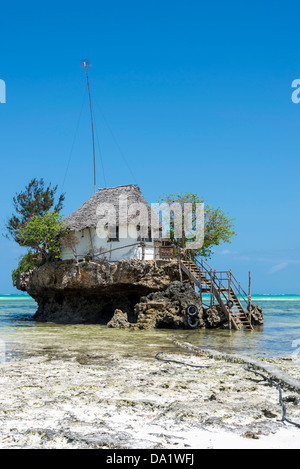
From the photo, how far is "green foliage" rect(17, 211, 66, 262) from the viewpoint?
27.9 meters

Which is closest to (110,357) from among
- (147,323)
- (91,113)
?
(147,323)

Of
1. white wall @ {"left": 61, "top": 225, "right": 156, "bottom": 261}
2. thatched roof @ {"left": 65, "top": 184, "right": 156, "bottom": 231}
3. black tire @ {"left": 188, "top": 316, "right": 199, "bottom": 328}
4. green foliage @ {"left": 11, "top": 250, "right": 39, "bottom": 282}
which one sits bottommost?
black tire @ {"left": 188, "top": 316, "right": 199, "bottom": 328}

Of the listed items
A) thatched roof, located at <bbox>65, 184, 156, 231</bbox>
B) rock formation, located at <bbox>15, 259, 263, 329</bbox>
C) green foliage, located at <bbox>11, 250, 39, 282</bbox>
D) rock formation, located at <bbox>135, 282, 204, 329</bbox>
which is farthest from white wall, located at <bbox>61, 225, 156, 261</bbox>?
green foliage, located at <bbox>11, 250, 39, 282</bbox>

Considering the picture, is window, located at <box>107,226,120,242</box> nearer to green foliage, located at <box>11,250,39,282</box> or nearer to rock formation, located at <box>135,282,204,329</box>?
rock formation, located at <box>135,282,204,329</box>

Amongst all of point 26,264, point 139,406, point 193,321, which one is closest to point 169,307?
point 193,321

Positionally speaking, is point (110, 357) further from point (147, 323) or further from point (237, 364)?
point (147, 323)

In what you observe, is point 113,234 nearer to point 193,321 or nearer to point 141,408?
point 193,321

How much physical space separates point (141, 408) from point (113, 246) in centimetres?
2019

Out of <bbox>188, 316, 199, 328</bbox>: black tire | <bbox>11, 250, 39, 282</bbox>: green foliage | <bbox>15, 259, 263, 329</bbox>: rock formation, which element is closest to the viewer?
<bbox>188, 316, 199, 328</bbox>: black tire

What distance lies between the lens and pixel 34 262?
3100 cm

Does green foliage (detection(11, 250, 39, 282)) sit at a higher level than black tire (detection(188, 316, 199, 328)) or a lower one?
higher

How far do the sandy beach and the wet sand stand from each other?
0.04 feet

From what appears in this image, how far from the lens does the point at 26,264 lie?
32906 mm

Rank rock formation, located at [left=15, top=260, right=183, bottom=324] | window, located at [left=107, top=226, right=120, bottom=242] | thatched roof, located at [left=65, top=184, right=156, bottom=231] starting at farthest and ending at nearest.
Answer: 1. thatched roof, located at [left=65, top=184, right=156, bottom=231]
2. window, located at [left=107, top=226, right=120, bottom=242]
3. rock formation, located at [left=15, top=260, right=183, bottom=324]
